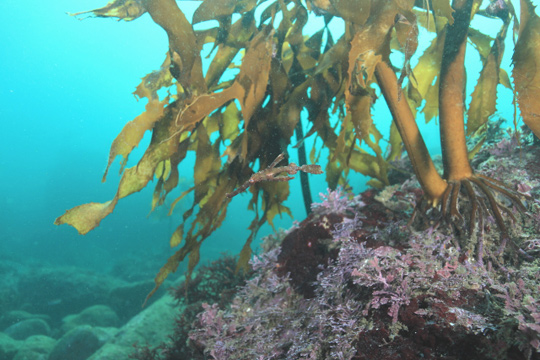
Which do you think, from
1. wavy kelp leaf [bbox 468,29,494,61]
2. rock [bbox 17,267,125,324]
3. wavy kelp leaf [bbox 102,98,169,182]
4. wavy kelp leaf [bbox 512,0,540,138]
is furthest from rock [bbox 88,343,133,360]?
rock [bbox 17,267,125,324]

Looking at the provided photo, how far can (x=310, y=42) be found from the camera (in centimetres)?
236

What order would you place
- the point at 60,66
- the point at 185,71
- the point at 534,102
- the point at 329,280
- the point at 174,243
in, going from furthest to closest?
the point at 60,66
the point at 174,243
the point at 185,71
the point at 329,280
the point at 534,102

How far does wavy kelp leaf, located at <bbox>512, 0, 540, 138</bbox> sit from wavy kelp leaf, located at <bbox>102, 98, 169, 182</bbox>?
1954 mm

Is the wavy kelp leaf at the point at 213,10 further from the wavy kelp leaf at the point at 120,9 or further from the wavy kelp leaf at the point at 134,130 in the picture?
the wavy kelp leaf at the point at 134,130

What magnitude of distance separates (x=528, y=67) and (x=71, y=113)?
9879 centimetres

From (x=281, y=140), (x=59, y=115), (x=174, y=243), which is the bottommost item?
(x=174, y=243)

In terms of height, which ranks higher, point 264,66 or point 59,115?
point 59,115

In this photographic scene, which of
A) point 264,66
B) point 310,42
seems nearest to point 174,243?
point 264,66

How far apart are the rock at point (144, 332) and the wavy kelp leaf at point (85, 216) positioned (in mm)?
2597

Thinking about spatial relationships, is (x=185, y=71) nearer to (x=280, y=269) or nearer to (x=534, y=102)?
(x=280, y=269)

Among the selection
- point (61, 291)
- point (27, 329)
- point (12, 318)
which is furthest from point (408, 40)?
point (61, 291)

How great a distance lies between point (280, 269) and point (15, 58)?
10060cm

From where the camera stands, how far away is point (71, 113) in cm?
7769

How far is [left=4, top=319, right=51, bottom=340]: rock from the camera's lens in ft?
25.2
